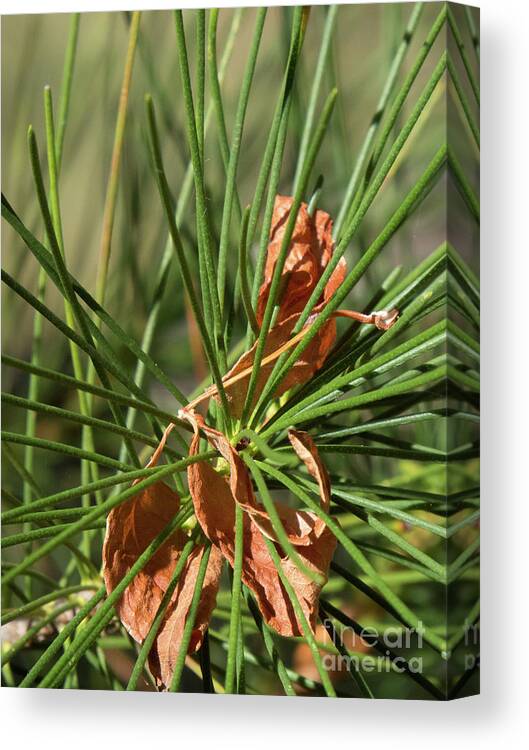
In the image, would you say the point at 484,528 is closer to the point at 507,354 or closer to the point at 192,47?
the point at 507,354

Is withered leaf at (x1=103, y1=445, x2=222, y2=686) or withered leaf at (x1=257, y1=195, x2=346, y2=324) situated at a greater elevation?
withered leaf at (x1=257, y1=195, x2=346, y2=324)

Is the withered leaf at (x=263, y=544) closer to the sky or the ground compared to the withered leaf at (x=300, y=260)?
closer to the ground

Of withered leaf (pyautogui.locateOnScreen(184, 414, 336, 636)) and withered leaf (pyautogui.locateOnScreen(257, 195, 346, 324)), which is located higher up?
withered leaf (pyautogui.locateOnScreen(257, 195, 346, 324))

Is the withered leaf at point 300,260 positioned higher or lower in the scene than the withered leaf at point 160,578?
higher

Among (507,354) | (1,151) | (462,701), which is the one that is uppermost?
(1,151)

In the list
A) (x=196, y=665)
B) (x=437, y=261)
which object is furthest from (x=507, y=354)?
(x=196, y=665)

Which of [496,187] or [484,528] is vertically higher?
[496,187]

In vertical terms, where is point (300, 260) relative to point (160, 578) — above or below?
above

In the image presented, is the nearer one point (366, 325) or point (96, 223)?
point (366, 325)
